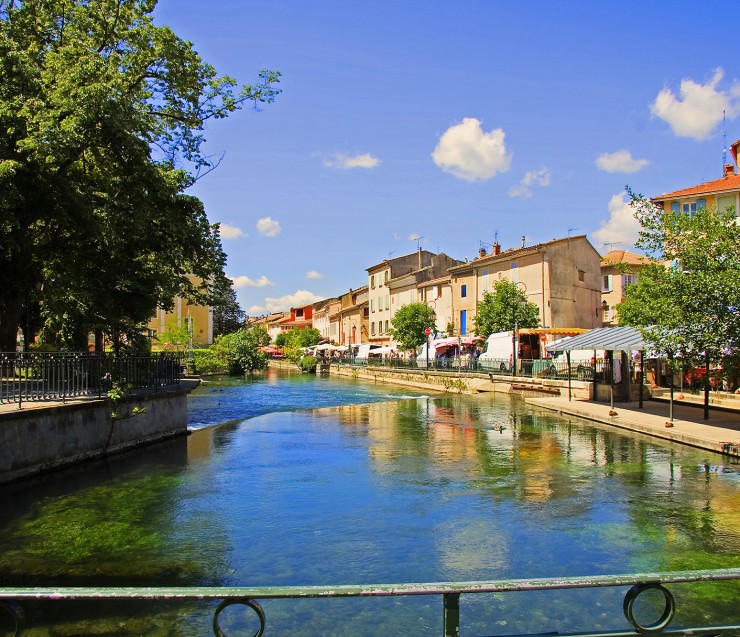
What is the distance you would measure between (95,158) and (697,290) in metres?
15.8

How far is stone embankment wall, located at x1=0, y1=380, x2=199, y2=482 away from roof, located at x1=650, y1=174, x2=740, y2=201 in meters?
31.9

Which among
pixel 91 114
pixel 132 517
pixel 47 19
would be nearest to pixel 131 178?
pixel 91 114

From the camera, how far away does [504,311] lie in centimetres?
4659

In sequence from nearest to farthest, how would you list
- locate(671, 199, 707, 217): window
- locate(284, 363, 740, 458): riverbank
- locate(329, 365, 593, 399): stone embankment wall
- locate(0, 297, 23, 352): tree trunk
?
locate(284, 363, 740, 458): riverbank → locate(0, 297, 23, 352): tree trunk → locate(329, 365, 593, 399): stone embankment wall → locate(671, 199, 707, 217): window

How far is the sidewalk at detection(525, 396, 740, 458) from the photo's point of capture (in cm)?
1637

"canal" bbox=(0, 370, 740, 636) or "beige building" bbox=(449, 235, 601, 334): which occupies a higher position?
"beige building" bbox=(449, 235, 601, 334)

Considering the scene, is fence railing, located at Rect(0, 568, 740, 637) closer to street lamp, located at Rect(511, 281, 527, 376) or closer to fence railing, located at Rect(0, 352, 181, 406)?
fence railing, located at Rect(0, 352, 181, 406)

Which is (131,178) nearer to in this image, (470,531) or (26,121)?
(26,121)

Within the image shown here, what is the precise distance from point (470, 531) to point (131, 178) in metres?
12.5

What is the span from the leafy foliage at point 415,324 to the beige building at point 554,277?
534 centimetres

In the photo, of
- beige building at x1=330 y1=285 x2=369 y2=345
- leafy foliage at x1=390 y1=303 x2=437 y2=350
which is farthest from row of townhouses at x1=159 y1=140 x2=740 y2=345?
beige building at x1=330 y1=285 x2=369 y2=345

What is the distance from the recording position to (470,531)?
9984mm

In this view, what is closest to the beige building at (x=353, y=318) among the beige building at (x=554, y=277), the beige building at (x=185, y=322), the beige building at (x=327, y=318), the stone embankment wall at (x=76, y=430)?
the beige building at (x=327, y=318)

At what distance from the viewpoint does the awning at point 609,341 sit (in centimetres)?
2229
